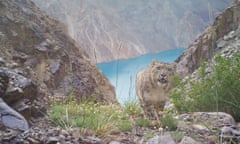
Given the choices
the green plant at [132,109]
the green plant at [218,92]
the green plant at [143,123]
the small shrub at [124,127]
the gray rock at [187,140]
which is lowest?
the gray rock at [187,140]

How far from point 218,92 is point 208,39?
16.9ft

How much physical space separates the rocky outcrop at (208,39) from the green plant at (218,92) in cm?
442

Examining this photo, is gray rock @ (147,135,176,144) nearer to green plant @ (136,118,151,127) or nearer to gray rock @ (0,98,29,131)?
green plant @ (136,118,151,127)

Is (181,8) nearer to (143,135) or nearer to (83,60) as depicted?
(83,60)

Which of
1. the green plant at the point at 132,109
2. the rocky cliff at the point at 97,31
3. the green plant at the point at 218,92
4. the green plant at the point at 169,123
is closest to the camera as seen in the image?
the green plant at the point at 169,123

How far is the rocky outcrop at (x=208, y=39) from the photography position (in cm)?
830

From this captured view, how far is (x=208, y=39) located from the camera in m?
8.34

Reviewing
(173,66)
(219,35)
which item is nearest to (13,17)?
(173,66)

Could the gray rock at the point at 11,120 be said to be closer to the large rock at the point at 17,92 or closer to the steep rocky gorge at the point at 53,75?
the steep rocky gorge at the point at 53,75

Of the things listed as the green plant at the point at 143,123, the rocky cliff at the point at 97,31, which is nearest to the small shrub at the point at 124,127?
the green plant at the point at 143,123

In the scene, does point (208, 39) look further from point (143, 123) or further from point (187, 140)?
point (187, 140)

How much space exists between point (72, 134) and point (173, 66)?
1.99 m

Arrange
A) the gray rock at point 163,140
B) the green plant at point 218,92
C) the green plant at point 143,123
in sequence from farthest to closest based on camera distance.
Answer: the green plant at point 218,92
the green plant at point 143,123
the gray rock at point 163,140

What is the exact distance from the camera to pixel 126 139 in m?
2.47
